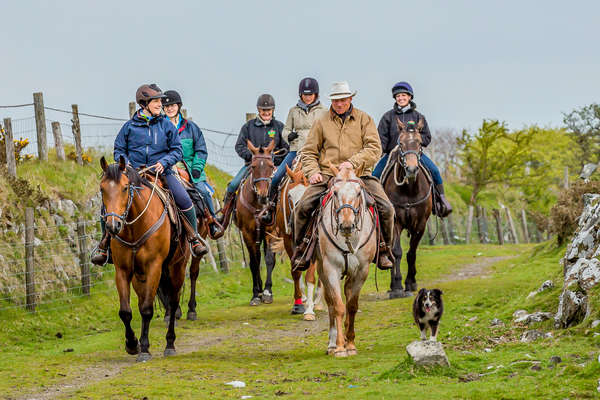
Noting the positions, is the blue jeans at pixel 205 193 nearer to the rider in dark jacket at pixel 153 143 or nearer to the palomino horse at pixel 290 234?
the palomino horse at pixel 290 234

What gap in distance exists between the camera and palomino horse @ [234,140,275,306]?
14617 millimetres

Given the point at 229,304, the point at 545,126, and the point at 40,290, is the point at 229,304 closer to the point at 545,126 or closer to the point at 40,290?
the point at 40,290

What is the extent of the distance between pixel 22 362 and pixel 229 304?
277 inches

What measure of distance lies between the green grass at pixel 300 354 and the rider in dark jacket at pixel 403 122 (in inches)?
75.1

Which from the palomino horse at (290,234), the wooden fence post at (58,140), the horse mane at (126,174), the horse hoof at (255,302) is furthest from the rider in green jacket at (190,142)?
the wooden fence post at (58,140)

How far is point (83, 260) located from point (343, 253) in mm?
7744

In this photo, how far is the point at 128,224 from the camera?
998 cm

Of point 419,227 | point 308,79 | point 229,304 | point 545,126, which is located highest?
point 545,126

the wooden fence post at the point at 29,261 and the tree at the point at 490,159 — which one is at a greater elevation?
the tree at the point at 490,159

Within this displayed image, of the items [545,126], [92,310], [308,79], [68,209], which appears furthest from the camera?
[545,126]

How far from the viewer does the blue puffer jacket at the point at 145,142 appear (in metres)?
11.0

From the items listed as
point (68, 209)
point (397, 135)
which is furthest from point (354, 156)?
point (68, 209)

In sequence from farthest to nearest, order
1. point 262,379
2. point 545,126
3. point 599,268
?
point 545,126
point 599,268
point 262,379

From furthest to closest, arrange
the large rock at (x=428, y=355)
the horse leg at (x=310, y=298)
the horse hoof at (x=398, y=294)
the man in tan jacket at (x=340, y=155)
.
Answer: the horse hoof at (x=398, y=294)
the horse leg at (x=310, y=298)
the man in tan jacket at (x=340, y=155)
the large rock at (x=428, y=355)
